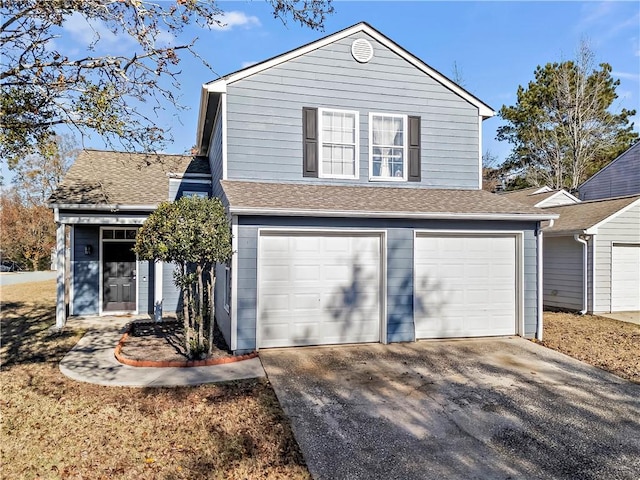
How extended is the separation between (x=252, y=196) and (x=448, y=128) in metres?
5.32

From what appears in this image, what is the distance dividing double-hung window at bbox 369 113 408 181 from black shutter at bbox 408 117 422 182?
13 centimetres

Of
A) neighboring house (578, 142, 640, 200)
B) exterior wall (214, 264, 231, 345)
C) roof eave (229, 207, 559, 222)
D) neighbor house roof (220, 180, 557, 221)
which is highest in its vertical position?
neighboring house (578, 142, 640, 200)

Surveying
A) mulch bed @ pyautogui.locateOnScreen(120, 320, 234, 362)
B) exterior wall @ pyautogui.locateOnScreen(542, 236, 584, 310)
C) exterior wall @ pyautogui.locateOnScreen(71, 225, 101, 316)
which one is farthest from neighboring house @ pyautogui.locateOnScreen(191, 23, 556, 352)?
exterior wall @ pyautogui.locateOnScreen(542, 236, 584, 310)

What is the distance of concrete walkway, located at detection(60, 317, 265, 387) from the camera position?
6.09 m

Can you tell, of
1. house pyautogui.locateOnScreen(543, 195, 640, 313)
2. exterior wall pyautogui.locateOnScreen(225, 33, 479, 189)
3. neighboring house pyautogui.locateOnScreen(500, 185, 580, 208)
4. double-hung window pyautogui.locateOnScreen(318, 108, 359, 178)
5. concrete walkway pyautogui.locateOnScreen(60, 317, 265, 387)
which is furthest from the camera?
neighboring house pyautogui.locateOnScreen(500, 185, 580, 208)

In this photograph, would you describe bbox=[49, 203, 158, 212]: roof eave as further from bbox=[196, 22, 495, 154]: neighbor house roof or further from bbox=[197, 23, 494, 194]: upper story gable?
bbox=[197, 23, 494, 194]: upper story gable

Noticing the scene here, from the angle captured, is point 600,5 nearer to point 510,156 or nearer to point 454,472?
point 454,472

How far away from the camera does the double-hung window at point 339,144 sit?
9.35 m

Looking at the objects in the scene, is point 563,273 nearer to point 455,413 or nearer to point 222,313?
point 455,413

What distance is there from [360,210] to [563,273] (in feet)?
29.0

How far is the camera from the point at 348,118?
9.48 meters

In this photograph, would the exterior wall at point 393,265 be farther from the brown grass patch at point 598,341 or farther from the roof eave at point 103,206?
the roof eave at point 103,206

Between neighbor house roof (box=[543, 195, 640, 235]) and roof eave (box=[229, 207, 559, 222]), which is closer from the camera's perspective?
roof eave (box=[229, 207, 559, 222])

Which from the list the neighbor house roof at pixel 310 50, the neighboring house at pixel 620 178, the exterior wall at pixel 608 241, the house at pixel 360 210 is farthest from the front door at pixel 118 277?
the neighboring house at pixel 620 178
